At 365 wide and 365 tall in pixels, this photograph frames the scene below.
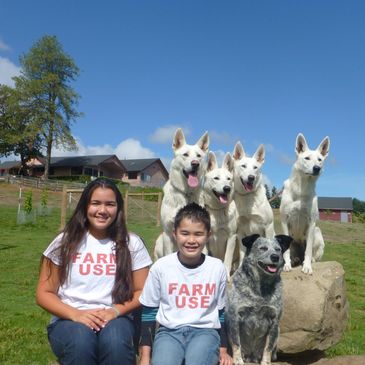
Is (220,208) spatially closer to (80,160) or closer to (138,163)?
(80,160)

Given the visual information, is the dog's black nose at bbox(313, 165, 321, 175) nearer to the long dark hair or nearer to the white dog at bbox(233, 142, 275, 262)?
the white dog at bbox(233, 142, 275, 262)

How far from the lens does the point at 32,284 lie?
10078mm

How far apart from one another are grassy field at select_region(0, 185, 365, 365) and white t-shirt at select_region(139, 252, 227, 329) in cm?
288

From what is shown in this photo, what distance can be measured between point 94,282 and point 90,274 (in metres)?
0.07

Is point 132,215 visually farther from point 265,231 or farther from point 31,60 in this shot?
point 31,60

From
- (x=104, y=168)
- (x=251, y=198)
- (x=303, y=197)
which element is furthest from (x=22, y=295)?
(x=104, y=168)

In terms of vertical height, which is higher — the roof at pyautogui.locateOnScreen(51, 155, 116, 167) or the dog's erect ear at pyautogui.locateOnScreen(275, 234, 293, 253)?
the roof at pyautogui.locateOnScreen(51, 155, 116, 167)

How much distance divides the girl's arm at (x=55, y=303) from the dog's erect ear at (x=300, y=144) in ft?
11.7

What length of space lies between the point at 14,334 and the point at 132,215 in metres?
17.3

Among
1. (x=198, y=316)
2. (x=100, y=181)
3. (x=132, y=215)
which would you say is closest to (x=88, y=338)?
(x=198, y=316)

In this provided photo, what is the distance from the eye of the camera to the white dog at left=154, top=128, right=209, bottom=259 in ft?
17.3

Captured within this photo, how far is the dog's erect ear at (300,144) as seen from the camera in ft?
18.6

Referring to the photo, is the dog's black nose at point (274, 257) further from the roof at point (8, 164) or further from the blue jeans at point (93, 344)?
the roof at point (8, 164)

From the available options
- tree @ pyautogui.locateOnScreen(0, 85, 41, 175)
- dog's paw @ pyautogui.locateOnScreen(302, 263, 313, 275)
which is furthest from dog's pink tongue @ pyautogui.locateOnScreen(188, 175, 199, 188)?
tree @ pyautogui.locateOnScreen(0, 85, 41, 175)
